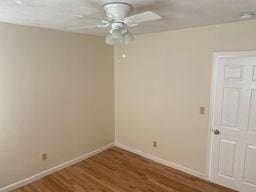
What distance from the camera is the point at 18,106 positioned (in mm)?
3020

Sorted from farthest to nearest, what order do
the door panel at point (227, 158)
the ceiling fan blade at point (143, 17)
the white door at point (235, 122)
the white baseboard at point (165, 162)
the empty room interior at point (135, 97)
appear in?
the white baseboard at point (165, 162)
the door panel at point (227, 158)
the white door at point (235, 122)
the empty room interior at point (135, 97)
the ceiling fan blade at point (143, 17)

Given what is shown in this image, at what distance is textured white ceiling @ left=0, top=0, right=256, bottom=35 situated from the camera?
1931 millimetres

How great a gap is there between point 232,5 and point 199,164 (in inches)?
99.0

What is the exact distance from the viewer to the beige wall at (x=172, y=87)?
3.06 meters

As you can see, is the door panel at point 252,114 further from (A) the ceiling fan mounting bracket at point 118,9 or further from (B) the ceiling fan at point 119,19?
(A) the ceiling fan mounting bracket at point 118,9

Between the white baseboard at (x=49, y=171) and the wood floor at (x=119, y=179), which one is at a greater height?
the white baseboard at (x=49, y=171)

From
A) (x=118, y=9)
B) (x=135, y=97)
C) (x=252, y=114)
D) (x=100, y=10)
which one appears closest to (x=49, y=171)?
(x=135, y=97)

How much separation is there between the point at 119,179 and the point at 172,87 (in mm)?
1859

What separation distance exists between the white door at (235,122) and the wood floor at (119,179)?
1.08 ft

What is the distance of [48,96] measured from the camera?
335cm

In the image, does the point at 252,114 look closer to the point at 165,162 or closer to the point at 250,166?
the point at 250,166

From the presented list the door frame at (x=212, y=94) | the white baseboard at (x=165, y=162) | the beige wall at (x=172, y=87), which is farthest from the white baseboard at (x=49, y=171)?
the door frame at (x=212, y=94)

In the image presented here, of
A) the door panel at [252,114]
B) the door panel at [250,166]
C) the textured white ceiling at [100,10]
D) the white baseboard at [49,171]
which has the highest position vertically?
the textured white ceiling at [100,10]

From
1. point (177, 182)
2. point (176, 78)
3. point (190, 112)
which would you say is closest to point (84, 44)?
point (176, 78)
